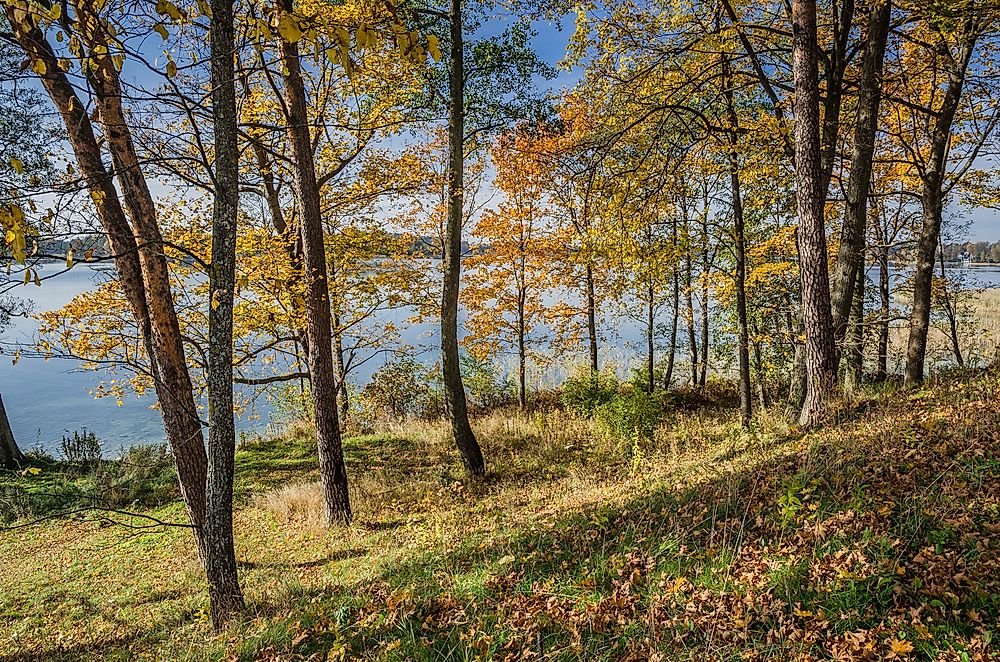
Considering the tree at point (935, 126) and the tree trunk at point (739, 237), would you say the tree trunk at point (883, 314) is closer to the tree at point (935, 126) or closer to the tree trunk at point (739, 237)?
the tree at point (935, 126)

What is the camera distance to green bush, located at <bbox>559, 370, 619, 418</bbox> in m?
12.5

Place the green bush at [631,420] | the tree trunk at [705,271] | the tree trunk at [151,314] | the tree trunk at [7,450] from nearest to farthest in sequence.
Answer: the tree trunk at [151,314], the green bush at [631,420], the tree trunk at [705,271], the tree trunk at [7,450]

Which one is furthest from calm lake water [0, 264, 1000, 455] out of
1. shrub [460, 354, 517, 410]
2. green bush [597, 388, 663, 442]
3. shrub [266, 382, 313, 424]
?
green bush [597, 388, 663, 442]

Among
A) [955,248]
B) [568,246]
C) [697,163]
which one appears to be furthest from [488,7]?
[955,248]

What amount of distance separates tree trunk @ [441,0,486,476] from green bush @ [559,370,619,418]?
401cm

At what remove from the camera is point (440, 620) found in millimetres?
3748

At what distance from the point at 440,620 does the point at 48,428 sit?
86.8 feet

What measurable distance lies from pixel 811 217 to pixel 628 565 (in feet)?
15.9

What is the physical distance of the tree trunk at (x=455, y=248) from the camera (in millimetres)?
8289

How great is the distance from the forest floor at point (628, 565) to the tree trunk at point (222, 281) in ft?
2.80

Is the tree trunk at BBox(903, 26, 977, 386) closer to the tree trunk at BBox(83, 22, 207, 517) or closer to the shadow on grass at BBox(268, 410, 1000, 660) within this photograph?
the shadow on grass at BBox(268, 410, 1000, 660)

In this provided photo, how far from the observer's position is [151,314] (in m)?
5.80

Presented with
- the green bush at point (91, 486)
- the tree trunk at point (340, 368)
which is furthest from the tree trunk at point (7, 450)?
the tree trunk at point (340, 368)

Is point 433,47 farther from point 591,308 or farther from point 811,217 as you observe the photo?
point 591,308
